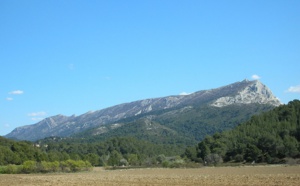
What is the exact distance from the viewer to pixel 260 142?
127125 millimetres

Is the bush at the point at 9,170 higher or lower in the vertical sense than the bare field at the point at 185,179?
higher

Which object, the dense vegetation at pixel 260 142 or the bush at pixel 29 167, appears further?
the dense vegetation at pixel 260 142

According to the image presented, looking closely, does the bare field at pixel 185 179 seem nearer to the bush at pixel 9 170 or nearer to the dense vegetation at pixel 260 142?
the bush at pixel 9 170

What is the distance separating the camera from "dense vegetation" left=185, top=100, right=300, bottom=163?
394 ft

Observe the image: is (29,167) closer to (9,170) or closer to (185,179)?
(9,170)

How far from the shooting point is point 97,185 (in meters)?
46.4

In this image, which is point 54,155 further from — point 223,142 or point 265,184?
point 265,184

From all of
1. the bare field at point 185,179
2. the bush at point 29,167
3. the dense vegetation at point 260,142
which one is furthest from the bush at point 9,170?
the dense vegetation at point 260,142

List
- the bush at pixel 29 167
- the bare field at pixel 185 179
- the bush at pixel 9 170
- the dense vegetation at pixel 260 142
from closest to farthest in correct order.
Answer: the bare field at pixel 185 179
the bush at pixel 9 170
the bush at pixel 29 167
the dense vegetation at pixel 260 142

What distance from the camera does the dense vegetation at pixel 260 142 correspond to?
120m

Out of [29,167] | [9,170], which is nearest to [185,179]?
[9,170]

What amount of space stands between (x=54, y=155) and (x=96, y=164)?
67.0 feet

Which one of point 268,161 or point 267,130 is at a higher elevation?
point 267,130

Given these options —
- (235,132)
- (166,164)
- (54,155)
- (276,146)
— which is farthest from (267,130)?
(54,155)
